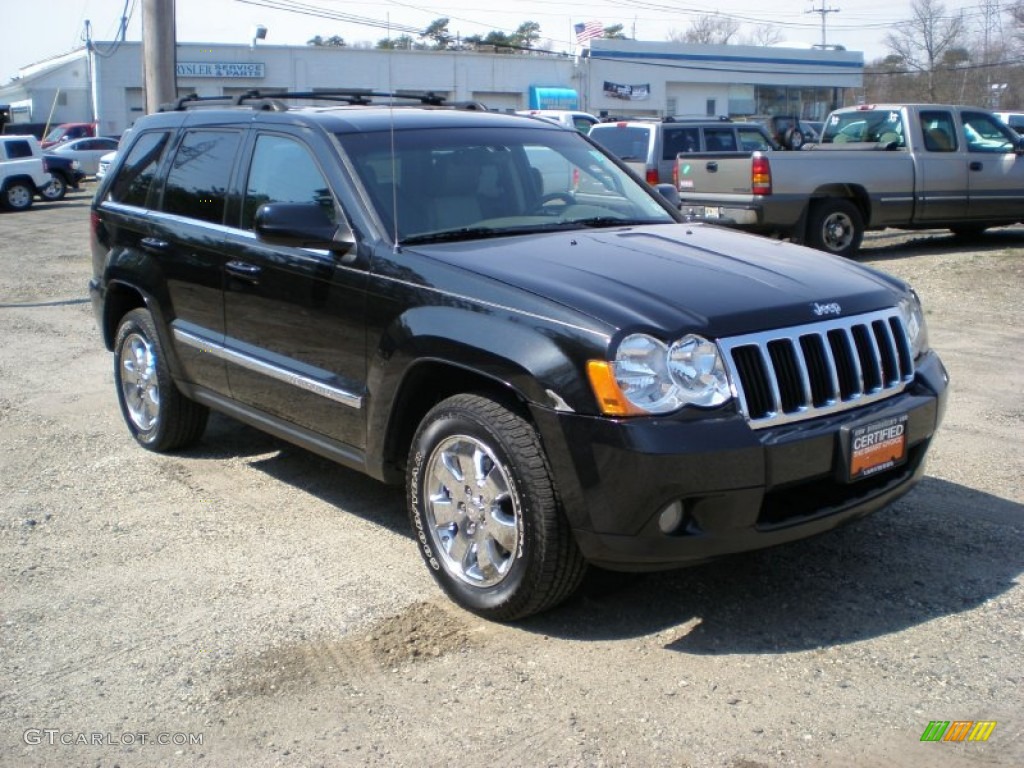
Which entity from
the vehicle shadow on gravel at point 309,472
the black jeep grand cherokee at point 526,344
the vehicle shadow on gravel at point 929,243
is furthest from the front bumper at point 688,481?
the vehicle shadow on gravel at point 929,243

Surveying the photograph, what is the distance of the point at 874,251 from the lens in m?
15.1

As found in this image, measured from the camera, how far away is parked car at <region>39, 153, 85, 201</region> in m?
30.0

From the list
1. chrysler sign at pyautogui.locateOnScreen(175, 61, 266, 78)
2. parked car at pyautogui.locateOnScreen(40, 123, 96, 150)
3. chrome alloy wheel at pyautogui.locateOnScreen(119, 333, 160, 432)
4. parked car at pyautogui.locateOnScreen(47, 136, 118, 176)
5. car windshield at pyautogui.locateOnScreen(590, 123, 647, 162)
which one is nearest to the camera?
chrome alloy wheel at pyautogui.locateOnScreen(119, 333, 160, 432)

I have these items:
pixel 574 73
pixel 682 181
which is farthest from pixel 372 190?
pixel 574 73

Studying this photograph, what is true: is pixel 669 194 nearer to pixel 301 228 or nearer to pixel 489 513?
pixel 301 228

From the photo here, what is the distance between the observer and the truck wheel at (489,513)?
3.96 m

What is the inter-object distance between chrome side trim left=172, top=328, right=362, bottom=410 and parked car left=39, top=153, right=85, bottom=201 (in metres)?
25.5

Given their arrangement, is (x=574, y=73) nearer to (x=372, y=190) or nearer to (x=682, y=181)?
(x=682, y=181)

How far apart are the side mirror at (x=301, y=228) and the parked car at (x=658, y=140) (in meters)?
11.8

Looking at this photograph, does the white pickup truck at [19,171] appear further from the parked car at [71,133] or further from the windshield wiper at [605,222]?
the windshield wiper at [605,222]

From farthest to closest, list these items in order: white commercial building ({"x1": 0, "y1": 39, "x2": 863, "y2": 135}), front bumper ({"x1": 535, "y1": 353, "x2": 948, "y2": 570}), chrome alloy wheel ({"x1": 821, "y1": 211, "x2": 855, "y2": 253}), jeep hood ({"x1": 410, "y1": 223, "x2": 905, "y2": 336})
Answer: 1. white commercial building ({"x1": 0, "y1": 39, "x2": 863, "y2": 135})
2. chrome alloy wheel ({"x1": 821, "y1": 211, "x2": 855, "y2": 253})
3. jeep hood ({"x1": 410, "y1": 223, "x2": 905, "y2": 336})
4. front bumper ({"x1": 535, "y1": 353, "x2": 948, "y2": 570})

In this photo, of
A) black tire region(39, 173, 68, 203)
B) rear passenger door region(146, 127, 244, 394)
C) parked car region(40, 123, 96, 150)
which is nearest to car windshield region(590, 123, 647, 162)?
rear passenger door region(146, 127, 244, 394)

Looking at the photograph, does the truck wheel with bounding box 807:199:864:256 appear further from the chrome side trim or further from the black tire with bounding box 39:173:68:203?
the black tire with bounding box 39:173:68:203

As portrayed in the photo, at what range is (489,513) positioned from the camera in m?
4.20
